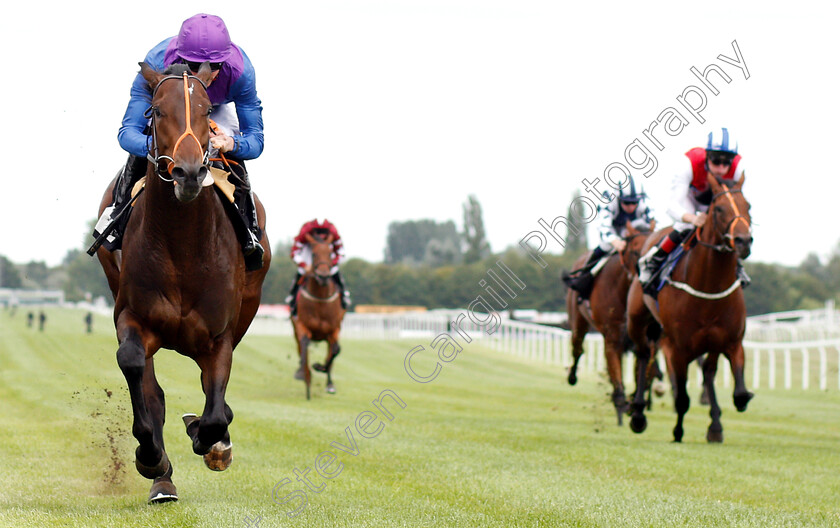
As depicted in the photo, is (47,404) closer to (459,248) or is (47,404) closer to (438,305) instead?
(438,305)

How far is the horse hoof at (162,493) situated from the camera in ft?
18.7

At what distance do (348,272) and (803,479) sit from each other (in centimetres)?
8392

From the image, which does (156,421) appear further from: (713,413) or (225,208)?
(713,413)

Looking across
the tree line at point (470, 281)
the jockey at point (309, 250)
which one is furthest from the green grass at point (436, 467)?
the tree line at point (470, 281)

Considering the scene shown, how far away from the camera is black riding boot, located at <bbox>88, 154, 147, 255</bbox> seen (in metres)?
5.53

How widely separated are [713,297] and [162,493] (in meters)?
5.29

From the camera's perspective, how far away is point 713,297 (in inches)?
347

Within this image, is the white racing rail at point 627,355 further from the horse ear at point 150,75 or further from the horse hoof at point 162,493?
the horse ear at point 150,75

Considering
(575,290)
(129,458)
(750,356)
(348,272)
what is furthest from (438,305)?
(129,458)

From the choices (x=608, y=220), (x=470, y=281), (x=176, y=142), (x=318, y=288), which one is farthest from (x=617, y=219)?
(x=470, y=281)

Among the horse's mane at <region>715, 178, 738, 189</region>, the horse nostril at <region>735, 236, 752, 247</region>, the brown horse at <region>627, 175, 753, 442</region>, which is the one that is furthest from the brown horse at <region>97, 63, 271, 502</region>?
the horse's mane at <region>715, 178, 738, 189</region>

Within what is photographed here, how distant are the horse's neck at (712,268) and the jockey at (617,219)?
3.05 metres

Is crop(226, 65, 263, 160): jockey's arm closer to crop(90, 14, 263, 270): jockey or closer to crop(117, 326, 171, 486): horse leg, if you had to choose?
crop(90, 14, 263, 270): jockey

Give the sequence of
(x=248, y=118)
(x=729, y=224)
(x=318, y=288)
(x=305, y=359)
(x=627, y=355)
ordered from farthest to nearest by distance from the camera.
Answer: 1. (x=627, y=355)
2. (x=318, y=288)
3. (x=305, y=359)
4. (x=729, y=224)
5. (x=248, y=118)
